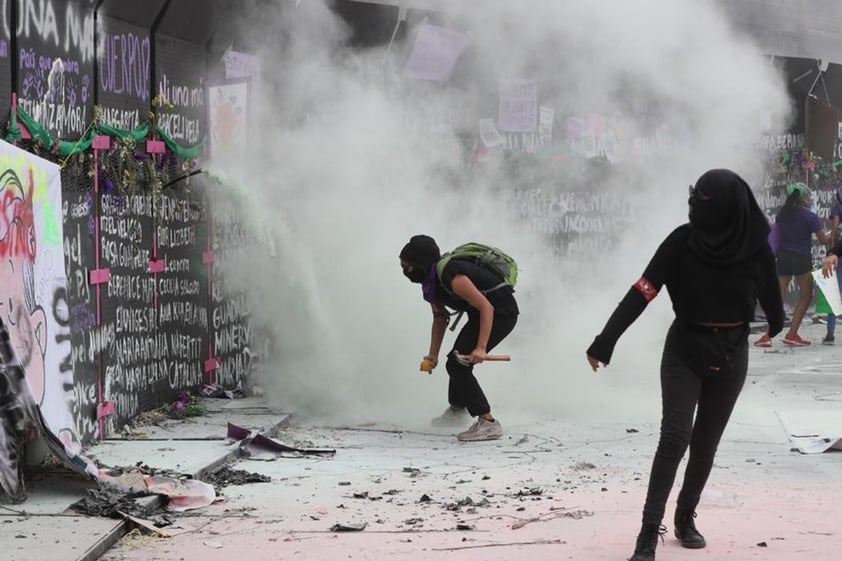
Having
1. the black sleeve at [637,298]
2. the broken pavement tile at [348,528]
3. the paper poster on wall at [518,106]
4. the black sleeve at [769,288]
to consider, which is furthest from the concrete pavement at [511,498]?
the paper poster on wall at [518,106]

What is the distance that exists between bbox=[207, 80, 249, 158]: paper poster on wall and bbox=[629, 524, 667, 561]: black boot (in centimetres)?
521

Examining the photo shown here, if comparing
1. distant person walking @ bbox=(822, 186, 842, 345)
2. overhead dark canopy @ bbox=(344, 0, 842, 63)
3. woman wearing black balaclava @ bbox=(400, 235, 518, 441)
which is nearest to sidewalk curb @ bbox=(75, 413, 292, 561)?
woman wearing black balaclava @ bbox=(400, 235, 518, 441)

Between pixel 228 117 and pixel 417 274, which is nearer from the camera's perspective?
pixel 417 274

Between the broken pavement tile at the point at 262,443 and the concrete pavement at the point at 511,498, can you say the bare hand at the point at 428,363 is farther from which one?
the broken pavement tile at the point at 262,443

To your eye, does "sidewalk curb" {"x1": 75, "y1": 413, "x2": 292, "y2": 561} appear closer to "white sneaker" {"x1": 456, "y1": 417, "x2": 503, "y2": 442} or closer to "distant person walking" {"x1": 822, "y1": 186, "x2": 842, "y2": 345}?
"white sneaker" {"x1": 456, "y1": 417, "x2": 503, "y2": 442}

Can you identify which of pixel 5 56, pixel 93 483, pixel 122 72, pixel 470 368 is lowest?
pixel 93 483

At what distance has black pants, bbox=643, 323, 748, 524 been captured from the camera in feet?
16.4

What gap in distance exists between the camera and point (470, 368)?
814 centimetres

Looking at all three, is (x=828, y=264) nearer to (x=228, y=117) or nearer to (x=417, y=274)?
(x=417, y=274)

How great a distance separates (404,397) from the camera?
9.10 meters

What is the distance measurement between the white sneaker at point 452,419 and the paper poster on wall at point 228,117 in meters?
2.46

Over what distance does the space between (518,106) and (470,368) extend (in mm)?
4867

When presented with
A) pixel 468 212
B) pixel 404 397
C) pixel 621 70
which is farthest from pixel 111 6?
pixel 621 70

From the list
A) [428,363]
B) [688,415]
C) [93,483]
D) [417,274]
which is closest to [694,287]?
[688,415]
